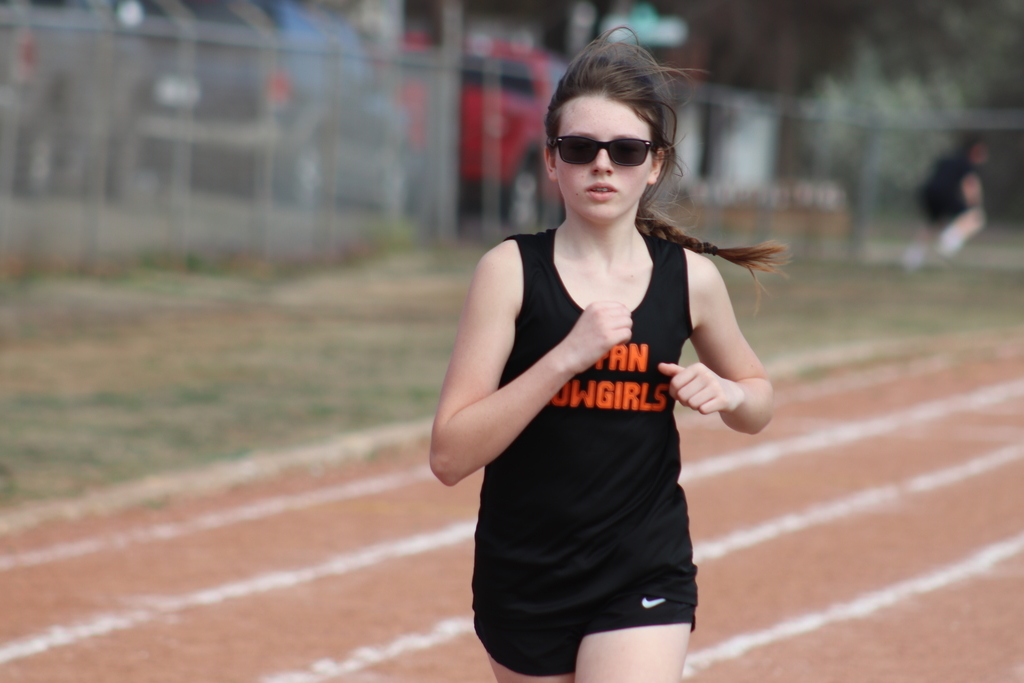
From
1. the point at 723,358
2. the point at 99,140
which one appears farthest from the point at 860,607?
the point at 99,140

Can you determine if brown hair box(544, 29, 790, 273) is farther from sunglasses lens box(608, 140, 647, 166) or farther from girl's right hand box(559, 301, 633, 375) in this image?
girl's right hand box(559, 301, 633, 375)

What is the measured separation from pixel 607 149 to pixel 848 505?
15.4 ft

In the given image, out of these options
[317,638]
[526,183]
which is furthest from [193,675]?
[526,183]

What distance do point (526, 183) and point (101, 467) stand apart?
52.2 ft

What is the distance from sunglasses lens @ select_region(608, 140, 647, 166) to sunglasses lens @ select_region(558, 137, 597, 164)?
0.13 feet

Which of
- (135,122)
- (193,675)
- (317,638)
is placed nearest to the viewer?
(193,675)

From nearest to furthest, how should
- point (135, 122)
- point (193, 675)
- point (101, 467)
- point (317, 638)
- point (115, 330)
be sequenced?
point (193, 675), point (317, 638), point (101, 467), point (115, 330), point (135, 122)

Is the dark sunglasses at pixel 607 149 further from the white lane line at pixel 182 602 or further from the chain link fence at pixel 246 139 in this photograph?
the chain link fence at pixel 246 139

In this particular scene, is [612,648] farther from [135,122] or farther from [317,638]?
A: [135,122]

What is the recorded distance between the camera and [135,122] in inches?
627

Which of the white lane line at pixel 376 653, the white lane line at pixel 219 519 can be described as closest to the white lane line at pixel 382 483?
the white lane line at pixel 219 519

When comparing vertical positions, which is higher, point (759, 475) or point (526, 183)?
point (526, 183)

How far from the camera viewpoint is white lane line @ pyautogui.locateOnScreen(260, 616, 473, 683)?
4520mm

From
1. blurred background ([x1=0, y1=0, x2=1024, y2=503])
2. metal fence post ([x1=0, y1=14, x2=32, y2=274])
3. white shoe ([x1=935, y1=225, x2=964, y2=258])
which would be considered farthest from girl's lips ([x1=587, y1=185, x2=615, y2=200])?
white shoe ([x1=935, y1=225, x2=964, y2=258])
